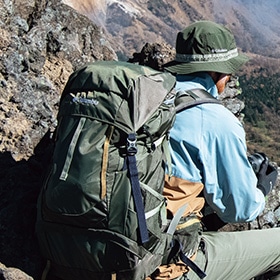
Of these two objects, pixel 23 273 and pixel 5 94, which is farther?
pixel 5 94

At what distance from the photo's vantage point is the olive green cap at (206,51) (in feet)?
9.68

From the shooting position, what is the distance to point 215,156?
8.71 ft

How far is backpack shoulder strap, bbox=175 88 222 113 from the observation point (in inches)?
106

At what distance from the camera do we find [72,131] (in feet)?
7.83

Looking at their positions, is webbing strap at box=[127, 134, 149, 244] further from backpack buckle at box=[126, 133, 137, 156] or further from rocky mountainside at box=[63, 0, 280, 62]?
rocky mountainside at box=[63, 0, 280, 62]

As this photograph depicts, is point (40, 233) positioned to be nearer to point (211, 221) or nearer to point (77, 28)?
point (211, 221)

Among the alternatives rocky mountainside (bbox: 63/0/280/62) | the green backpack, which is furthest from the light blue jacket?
rocky mountainside (bbox: 63/0/280/62)

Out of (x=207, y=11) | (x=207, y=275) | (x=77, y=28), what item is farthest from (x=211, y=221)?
(x=207, y=11)

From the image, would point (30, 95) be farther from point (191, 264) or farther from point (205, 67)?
point (191, 264)

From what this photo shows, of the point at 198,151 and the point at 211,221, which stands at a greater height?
the point at 198,151

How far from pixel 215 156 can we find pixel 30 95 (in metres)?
1.85

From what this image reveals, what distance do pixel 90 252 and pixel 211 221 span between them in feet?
4.38

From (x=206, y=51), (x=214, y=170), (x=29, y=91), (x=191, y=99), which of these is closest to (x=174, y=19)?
(x=29, y=91)

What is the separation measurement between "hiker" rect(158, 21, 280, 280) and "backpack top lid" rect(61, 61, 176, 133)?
0.94ft
